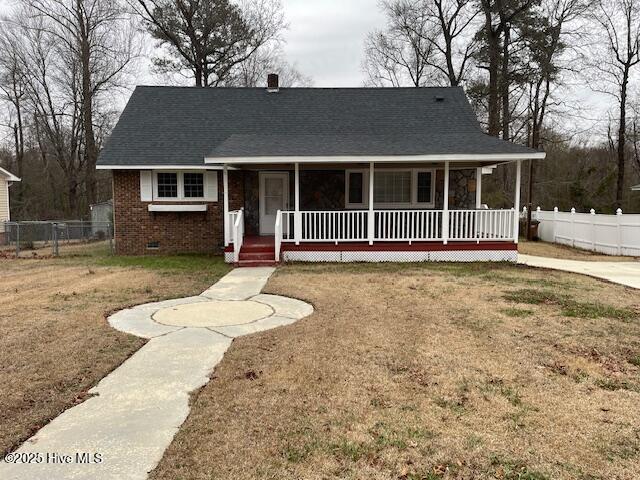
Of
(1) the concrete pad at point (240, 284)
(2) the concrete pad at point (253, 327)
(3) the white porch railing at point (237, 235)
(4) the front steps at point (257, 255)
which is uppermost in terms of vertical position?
(3) the white porch railing at point (237, 235)

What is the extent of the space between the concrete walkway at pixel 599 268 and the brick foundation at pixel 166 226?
8699 mm

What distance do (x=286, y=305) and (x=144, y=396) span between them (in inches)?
144

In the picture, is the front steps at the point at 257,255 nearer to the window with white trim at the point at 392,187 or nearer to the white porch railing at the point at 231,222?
the white porch railing at the point at 231,222

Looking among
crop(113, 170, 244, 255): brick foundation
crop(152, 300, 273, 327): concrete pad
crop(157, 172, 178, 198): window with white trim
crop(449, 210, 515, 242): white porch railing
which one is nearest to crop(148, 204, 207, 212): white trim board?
crop(113, 170, 244, 255): brick foundation

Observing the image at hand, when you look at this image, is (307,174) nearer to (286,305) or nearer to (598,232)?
(286,305)

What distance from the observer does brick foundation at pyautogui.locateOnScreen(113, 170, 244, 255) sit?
13922 millimetres

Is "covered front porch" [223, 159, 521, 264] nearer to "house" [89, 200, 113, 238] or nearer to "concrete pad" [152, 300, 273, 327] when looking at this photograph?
"concrete pad" [152, 300, 273, 327]

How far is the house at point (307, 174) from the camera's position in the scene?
12.3m

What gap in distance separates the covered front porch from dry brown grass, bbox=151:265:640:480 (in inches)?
201

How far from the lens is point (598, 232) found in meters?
16.0

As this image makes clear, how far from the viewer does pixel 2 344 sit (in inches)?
213

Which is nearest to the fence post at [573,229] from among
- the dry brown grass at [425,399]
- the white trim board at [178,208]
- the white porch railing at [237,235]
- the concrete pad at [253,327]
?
the dry brown grass at [425,399]

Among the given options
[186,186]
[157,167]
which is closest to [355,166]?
[186,186]

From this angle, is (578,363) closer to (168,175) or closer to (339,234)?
(339,234)
